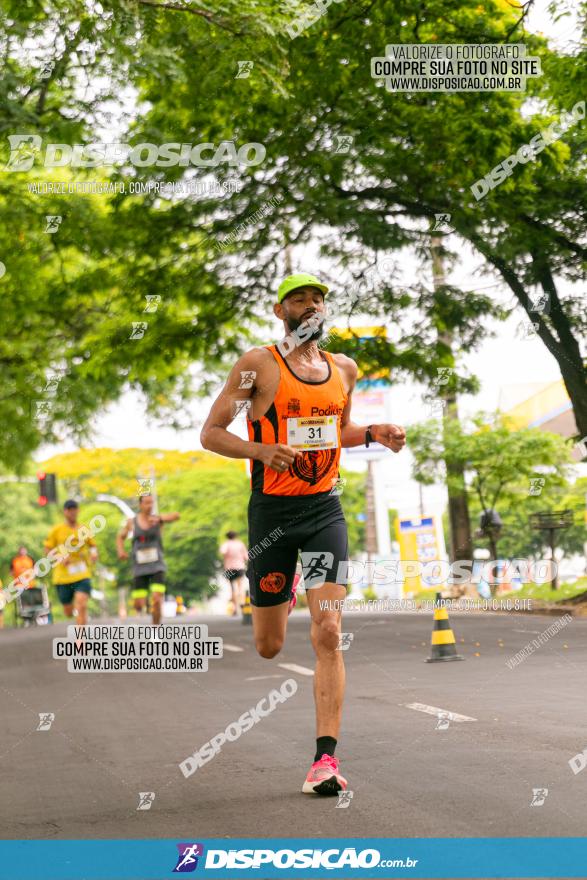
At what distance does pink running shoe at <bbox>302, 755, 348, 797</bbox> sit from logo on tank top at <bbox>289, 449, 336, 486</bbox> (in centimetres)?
120

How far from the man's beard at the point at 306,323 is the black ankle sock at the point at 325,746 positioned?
5.60 feet

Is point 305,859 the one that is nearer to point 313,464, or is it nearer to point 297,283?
point 313,464

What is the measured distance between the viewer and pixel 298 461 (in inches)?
236

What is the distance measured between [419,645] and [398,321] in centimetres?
654

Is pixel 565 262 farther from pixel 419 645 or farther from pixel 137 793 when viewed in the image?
pixel 137 793

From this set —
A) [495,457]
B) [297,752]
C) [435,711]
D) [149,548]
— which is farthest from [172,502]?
[297,752]

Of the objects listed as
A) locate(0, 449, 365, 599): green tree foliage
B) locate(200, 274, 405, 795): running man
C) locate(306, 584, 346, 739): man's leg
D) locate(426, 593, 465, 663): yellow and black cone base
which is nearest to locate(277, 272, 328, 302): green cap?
locate(200, 274, 405, 795): running man

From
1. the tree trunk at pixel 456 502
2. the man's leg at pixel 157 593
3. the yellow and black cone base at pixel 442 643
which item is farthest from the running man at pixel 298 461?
the tree trunk at pixel 456 502

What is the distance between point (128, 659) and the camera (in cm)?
1447

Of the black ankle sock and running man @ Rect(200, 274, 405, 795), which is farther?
running man @ Rect(200, 274, 405, 795)

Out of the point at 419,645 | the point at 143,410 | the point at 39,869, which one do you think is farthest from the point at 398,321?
the point at 39,869

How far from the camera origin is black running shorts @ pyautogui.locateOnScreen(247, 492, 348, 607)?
19.5 feet

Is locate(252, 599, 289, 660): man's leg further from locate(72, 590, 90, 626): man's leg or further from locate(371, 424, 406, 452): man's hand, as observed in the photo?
locate(72, 590, 90, 626): man's leg

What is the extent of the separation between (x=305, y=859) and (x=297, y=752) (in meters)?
2.55
